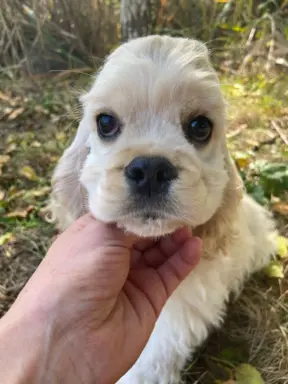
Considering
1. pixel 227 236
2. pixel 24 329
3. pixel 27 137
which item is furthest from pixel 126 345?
pixel 27 137

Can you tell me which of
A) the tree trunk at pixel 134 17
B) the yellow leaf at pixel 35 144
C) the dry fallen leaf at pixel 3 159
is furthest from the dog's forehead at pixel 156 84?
the tree trunk at pixel 134 17

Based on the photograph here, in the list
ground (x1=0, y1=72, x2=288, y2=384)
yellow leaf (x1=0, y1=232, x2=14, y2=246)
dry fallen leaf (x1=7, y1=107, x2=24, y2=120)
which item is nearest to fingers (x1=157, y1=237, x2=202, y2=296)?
ground (x1=0, y1=72, x2=288, y2=384)

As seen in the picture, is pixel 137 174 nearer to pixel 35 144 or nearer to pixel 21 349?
pixel 21 349

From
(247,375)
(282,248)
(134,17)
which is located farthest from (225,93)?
(134,17)

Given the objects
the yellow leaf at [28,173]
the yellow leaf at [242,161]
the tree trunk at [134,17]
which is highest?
the tree trunk at [134,17]

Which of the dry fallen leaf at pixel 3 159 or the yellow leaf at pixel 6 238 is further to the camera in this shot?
the dry fallen leaf at pixel 3 159

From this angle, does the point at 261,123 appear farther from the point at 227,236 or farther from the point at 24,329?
the point at 24,329

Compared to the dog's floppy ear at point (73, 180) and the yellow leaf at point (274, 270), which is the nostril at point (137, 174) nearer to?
the dog's floppy ear at point (73, 180)
